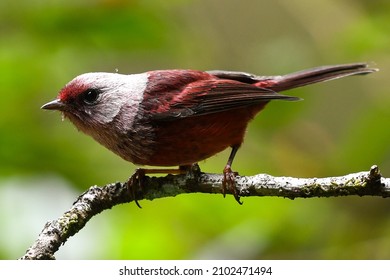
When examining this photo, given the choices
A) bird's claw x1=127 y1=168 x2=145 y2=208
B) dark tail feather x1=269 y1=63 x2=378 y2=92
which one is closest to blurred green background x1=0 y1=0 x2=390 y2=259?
dark tail feather x1=269 y1=63 x2=378 y2=92

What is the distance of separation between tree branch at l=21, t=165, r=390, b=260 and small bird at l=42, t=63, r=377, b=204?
21 cm

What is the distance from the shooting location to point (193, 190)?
368 centimetres

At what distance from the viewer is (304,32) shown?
6.37 m

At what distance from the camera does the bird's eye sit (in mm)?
4352

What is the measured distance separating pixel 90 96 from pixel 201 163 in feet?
3.21

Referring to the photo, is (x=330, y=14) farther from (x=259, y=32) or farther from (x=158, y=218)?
(x=158, y=218)

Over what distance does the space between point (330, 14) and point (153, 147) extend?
246cm

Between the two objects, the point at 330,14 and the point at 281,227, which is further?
the point at 330,14

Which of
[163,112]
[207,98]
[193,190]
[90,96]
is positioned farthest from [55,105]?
[193,190]

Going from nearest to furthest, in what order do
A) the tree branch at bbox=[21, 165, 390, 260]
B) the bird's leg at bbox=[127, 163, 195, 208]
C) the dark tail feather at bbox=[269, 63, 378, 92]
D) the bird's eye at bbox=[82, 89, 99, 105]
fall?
1. the tree branch at bbox=[21, 165, 390, 260]
2. the bird's leg at bbox=[127, 163, 195, 208]
3. the bird's eye at bbox=[82, 89, 99, 105]
4. the dark tail feather at bbox=[269, 63, 378, 92]

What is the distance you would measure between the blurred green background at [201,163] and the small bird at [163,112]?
0.96ft

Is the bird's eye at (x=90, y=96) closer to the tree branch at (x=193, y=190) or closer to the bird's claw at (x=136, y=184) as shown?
the bird's claw at (x=136, y=184)

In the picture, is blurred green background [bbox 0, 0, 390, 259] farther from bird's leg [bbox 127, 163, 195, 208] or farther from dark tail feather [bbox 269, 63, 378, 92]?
bird's leg [bbox 127, 163, 195, 208]
